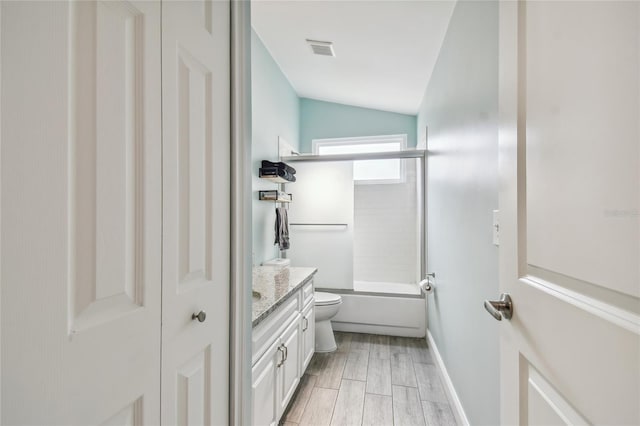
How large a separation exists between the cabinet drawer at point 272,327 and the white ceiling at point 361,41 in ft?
6.16

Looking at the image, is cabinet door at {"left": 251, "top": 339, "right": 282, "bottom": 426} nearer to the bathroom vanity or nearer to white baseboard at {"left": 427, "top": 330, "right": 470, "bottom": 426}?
the bathroom vanity

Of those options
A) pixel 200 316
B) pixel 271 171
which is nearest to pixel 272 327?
pixel 200 316

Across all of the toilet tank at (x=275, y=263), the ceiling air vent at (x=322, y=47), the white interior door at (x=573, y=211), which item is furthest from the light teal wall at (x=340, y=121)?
the white interior door at (x=573, y=211)

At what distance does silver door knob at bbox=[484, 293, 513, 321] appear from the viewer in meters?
0.71

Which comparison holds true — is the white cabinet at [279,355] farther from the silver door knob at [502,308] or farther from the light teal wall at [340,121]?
the light teal wall at [340,121]

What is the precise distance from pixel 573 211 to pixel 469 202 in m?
1.01

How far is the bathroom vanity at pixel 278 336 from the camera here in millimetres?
1227

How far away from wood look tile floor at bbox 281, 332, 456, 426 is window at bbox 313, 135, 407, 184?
188cm

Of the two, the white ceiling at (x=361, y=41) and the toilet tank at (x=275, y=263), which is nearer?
the white ceiling at (x=361, y=41)

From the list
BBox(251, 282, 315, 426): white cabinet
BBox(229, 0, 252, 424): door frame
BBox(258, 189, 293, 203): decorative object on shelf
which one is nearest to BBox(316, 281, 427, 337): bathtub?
BBox(251, 282, 315, 426): white cabinet

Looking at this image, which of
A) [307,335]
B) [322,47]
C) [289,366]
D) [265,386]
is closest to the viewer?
[265,386]

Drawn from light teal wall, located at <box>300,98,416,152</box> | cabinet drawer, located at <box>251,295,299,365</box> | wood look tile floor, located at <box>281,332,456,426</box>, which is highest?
light teal wall, located at <box>300,98,416,152</box>

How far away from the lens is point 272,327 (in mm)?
1388

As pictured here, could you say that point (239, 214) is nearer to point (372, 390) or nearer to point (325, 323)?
point (372, 390)
